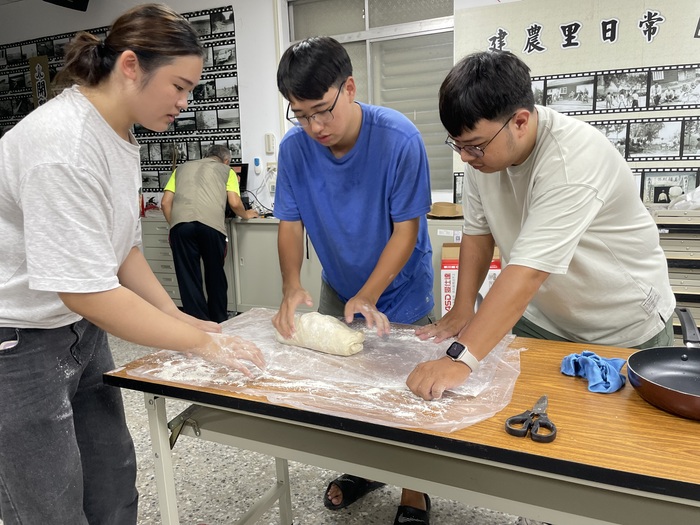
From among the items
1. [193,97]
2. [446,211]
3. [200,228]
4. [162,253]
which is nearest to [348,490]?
[446,211]

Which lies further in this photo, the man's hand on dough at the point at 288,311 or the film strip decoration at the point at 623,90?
the film strip decoration at the point at 623,90

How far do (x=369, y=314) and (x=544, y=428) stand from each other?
63cm

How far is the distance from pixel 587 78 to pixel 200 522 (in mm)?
3419

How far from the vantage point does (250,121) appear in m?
4.67

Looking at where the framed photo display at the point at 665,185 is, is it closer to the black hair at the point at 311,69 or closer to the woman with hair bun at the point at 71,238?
the black hair at the point at 311,69

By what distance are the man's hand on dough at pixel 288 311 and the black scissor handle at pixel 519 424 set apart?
0.72 metres

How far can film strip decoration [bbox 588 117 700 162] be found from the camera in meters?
3.28

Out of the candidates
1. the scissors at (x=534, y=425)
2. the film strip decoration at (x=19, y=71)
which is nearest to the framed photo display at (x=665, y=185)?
the scissors at (x=534, y=425)

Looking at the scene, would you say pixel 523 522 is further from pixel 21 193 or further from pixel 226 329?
pixel 21 193

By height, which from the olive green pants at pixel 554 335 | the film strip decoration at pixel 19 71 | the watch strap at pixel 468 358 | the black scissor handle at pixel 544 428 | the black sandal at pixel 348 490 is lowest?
the black sandal at pixel 348 490

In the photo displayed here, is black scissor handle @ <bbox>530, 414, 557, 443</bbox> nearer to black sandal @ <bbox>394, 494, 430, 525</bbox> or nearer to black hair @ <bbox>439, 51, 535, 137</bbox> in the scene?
black hair @ <bbox>439, 51, 535, 137</bbox>

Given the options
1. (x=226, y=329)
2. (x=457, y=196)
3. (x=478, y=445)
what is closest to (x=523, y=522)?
(x=478, y=445)

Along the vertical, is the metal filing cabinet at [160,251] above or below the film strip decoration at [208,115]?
below

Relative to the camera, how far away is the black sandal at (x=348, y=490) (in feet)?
6.41
